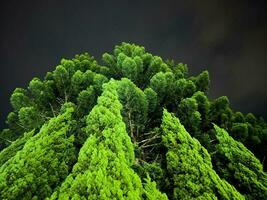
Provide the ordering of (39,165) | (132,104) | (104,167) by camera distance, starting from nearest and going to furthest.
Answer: (104,167), (39,165), (132,104)

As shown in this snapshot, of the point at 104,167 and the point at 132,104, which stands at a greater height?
the point at 132,104

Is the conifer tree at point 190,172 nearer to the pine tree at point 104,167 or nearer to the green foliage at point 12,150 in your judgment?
the pine tree at point 104,167

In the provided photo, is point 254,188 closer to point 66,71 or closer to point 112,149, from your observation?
point 112,149

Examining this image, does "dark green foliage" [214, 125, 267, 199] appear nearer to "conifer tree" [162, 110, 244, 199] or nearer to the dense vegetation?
the dense vegetation

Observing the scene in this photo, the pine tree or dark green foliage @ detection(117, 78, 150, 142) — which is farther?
dark green foliage @ detection(117, 78, 150, 142)

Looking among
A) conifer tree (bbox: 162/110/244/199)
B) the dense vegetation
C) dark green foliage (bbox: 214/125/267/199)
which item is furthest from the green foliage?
dark green foliage (bbox: 214/125/267/199)

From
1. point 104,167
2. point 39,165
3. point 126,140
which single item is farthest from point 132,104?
point 104,167

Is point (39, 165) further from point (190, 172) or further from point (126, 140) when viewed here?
point (190, 172)
